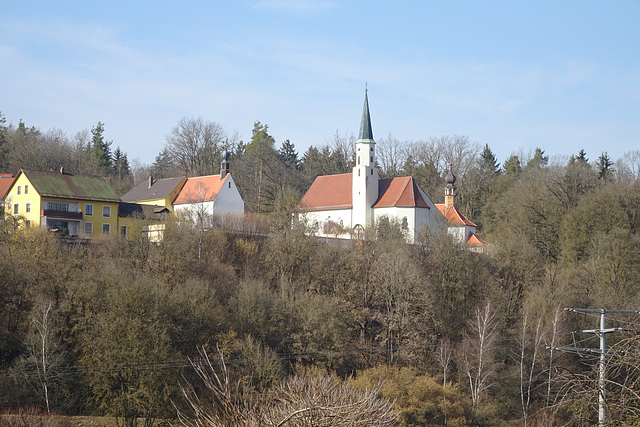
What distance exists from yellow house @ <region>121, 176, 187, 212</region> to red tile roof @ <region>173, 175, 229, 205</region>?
0.45 m

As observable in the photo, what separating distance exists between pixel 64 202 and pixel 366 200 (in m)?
23.7

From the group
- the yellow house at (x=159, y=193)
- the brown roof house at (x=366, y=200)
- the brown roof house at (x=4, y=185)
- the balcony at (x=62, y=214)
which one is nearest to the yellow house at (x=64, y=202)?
the balcony at (x=62, y=214)

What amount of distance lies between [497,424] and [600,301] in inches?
508

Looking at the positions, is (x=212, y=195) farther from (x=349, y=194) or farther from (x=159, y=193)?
(x=349, y=194)

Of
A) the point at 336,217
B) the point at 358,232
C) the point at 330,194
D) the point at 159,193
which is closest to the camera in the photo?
the point at 358,232

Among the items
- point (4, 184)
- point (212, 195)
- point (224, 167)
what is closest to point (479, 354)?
point (212, 195)

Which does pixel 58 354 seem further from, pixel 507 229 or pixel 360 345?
pixel 507 229

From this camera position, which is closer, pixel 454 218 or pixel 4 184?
pixel 4 184

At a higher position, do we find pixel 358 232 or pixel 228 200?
pixel 228 200

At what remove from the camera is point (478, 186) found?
7312cm

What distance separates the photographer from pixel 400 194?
61719 mm

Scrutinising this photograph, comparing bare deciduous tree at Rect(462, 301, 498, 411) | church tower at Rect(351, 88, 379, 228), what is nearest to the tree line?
bare deciduous tree at Rect(462, 301, 498, 411)

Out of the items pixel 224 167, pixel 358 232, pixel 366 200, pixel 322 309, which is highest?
pixel 224 167

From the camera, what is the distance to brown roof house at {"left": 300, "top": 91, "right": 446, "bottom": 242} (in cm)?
6078
